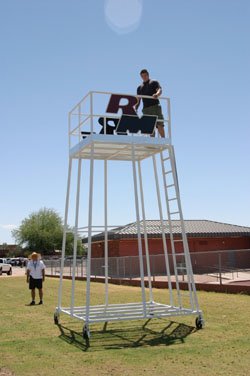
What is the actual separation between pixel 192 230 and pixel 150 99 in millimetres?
32551

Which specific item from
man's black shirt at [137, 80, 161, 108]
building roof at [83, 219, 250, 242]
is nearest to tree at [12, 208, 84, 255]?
building roof at [83, 219, 250, 242]

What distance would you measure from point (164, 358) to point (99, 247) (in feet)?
116

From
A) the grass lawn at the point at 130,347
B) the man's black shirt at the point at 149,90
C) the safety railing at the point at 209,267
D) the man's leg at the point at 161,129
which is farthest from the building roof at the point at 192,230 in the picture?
the grass lawn at the point at 130,347

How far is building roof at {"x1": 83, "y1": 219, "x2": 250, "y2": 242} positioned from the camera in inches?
1570

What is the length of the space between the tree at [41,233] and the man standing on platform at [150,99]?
268 ft

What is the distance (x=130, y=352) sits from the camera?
866 centimetres

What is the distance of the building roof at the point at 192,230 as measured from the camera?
131 feet

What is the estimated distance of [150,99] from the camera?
1227cm

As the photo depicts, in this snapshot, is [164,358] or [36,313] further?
Answer: [36,313]

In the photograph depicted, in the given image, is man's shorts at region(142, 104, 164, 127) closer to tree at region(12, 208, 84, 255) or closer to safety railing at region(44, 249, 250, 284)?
safety railing at region(44, 249, 250, 284)

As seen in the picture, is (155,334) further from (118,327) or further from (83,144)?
(83,144)

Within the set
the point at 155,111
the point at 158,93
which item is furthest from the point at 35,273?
the point at 158,93

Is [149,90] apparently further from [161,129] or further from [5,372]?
[5,372]

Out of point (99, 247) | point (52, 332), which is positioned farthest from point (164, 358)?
point (99, 247)
